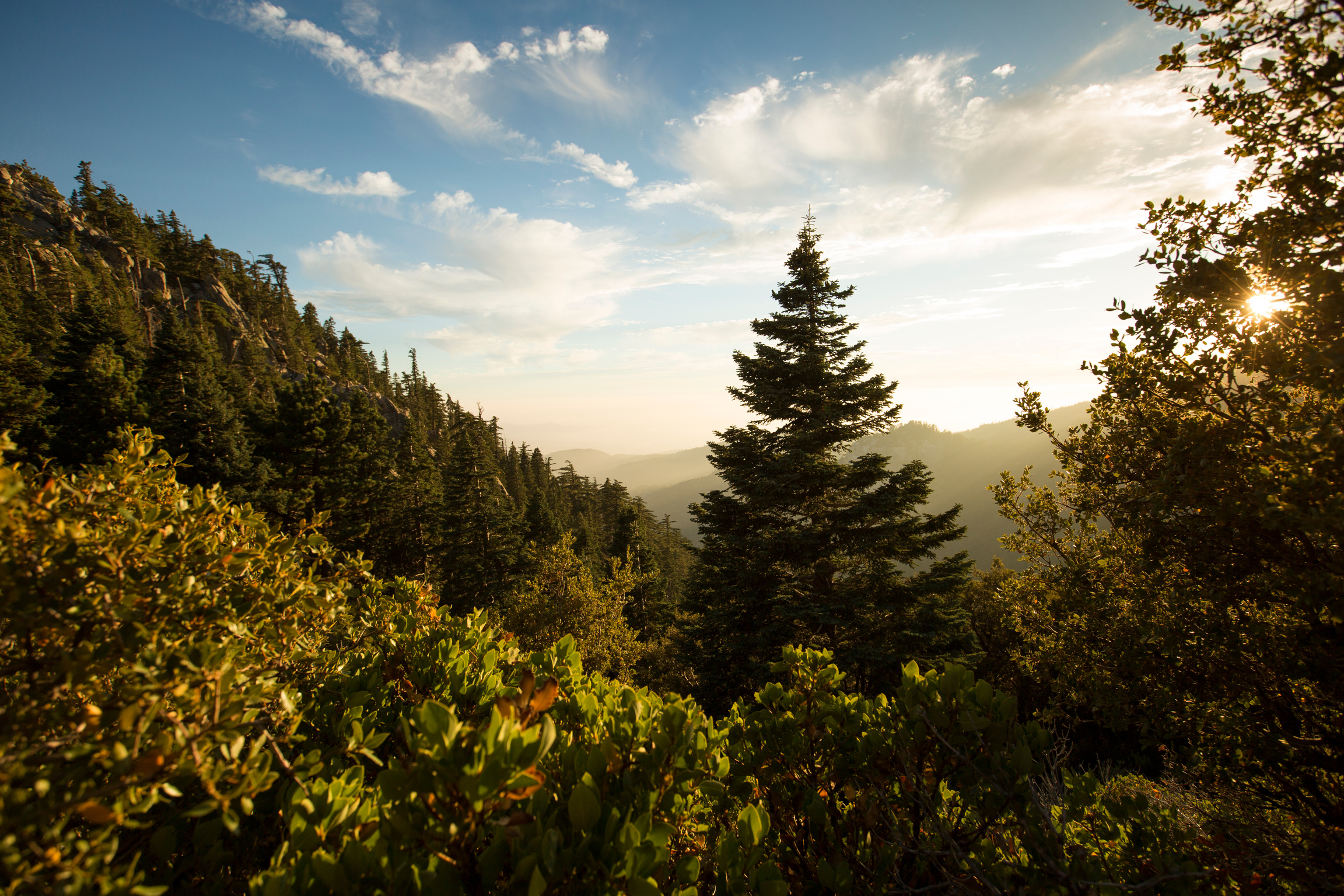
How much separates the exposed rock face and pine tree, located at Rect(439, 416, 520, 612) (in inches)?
1620

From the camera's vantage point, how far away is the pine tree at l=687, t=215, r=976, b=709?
1282 cm

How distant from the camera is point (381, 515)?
97.4 ft

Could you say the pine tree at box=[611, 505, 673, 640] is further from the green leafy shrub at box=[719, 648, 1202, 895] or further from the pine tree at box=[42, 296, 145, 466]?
the green leafy shrub at box=[719, 648, 1202, 895]

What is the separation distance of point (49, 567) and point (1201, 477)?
5863mm

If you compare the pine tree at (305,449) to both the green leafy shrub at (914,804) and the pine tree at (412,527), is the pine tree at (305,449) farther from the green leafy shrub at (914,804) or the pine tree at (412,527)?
the green leafy shrub at (914,804)

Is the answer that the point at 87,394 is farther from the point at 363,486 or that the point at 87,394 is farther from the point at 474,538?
the point at 474,538

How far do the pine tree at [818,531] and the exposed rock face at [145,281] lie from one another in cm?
6202

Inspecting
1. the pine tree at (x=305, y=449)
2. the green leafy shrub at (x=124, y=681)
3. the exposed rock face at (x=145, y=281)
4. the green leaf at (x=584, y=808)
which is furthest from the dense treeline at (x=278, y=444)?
the exposed rock face at (x=145, y=281)

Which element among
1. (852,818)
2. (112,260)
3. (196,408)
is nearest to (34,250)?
(112,260)

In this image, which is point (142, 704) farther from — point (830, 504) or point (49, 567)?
point (830, 504)

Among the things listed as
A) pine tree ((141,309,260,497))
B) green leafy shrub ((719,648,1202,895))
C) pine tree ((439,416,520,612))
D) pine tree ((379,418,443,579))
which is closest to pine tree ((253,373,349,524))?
pine tree ((141,309,260,497))

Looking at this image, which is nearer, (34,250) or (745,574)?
(745,574)

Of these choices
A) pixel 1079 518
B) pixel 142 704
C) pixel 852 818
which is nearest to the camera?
pixel 142 704

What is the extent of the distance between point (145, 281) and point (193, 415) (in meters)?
76.5
